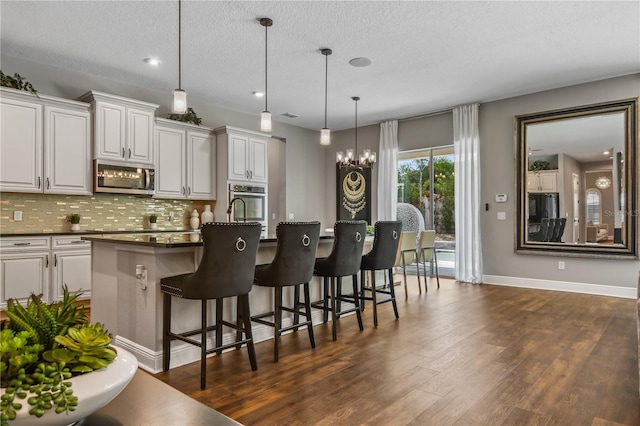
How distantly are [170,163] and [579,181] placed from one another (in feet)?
19.2

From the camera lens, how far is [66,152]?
4.75 m

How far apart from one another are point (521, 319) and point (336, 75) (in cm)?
367

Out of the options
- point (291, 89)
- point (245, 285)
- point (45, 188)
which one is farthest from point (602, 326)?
point (45, 188)

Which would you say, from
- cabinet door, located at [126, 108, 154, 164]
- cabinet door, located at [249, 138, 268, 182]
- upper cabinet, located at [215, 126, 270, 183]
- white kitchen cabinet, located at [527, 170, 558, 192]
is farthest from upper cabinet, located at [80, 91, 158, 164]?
white kitchen cabinet, located at [527, 170, 558, 192]

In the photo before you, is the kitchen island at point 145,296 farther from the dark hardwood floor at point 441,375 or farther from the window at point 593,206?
the window at point 593,206

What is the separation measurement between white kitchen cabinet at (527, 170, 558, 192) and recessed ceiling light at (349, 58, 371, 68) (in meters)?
3.10

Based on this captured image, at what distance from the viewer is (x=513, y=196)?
6.18 meters

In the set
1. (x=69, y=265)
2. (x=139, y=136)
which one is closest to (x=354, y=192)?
(x=139, y=136)

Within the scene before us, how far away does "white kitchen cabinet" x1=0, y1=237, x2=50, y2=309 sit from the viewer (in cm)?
418

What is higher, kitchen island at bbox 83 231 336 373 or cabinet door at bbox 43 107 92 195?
cabinet door at bbox 43 107 92 195

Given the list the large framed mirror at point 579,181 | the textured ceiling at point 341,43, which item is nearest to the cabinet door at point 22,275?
the textured ceiling at point 341,43

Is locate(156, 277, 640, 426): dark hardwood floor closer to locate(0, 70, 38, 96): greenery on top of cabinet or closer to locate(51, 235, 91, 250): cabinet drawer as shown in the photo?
locate(51, 235, 91, 250): cabinet drawer

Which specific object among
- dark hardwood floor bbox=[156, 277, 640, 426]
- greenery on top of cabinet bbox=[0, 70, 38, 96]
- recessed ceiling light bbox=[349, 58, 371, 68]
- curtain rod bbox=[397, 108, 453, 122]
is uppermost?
recessed ceiling light bbox=[349, 58, 371, 68]

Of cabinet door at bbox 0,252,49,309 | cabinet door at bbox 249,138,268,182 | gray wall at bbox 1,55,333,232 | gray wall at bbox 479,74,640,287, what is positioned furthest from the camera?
cabinet door at bbox 249,138,268,182
